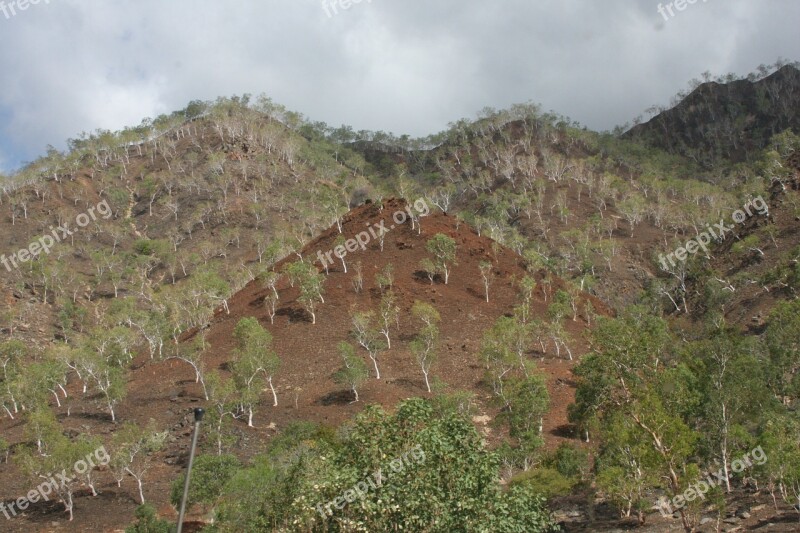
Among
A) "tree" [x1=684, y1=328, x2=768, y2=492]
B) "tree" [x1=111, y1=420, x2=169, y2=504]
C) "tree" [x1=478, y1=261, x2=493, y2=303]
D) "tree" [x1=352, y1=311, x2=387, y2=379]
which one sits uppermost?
"tree" [x1=478, y1=261, x2=493, y2=303]

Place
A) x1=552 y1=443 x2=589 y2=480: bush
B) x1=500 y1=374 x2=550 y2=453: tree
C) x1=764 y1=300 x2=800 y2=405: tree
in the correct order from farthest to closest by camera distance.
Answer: x1=764 y1=300 x2=800 y2=405: tree
x1=500 y1=374 x2=550 y2=453: tree
x1=552 y1=443 x2=589 y2=480: bush

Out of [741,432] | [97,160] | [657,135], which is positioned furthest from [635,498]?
[657,135]

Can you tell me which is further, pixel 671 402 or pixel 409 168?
pixel 409 168

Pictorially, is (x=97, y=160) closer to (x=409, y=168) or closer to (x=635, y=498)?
(x=409, y=168)

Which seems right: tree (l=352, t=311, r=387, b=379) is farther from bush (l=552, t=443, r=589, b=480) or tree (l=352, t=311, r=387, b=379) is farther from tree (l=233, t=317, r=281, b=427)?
bush (l=552, t=443, r=589, b=480)

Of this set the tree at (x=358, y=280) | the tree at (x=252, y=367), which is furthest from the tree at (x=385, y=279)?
the tree at (x=252, y=367)

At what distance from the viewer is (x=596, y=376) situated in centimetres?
2362

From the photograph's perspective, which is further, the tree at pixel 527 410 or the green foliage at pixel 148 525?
the tree at pixel 527 410

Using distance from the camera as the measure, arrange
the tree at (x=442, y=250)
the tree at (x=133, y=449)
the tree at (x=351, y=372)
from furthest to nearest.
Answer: the tree at (x=442, y=250), the tree at (x=351, y=372), the tree at (x=133, y=449)

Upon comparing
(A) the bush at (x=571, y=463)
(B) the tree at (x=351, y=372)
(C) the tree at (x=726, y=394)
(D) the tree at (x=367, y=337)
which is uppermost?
(D) the tree at (x=367, y=337)

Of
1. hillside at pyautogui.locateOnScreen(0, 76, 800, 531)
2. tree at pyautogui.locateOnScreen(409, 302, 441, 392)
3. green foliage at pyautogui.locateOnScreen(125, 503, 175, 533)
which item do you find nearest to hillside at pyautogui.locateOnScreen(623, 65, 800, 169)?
hillside at pyautogui.locateOnScreen(0, 76, 800, 531)

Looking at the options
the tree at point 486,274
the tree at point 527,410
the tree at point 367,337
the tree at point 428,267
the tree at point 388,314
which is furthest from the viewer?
the tree at point 486,274

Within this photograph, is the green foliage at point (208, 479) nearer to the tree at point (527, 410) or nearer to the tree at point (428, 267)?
the tree at point (527, 410)

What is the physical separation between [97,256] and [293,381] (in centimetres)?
5383
